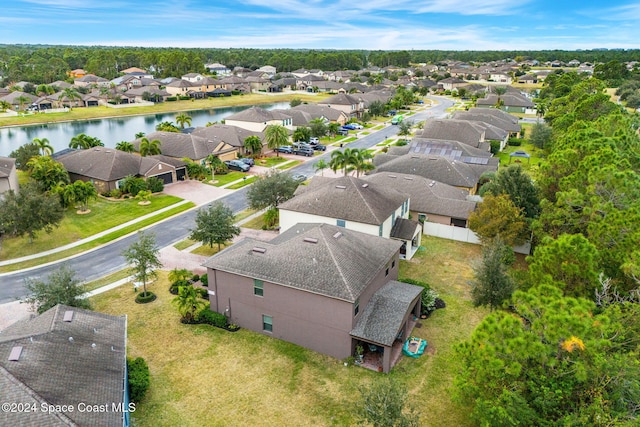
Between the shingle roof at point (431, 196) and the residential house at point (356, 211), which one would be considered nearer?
the residential house at point (356, 211)

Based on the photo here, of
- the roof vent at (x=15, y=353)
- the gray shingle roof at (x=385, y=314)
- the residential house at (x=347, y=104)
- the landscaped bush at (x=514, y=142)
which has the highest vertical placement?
the residential house at (x=347, y=104)

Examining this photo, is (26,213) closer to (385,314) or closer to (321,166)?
(385,314)

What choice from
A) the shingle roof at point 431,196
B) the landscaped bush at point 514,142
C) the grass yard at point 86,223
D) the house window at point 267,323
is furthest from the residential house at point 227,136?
the landscaped bush at point 514,142

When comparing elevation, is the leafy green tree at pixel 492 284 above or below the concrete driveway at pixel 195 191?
above

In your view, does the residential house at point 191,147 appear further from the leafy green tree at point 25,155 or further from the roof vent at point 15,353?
the roof vent at point 15,353

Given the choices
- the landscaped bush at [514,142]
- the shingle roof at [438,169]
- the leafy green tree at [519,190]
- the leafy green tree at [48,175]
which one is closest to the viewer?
the leafy green tree at [519,190]

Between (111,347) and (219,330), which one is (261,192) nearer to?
(219,330)

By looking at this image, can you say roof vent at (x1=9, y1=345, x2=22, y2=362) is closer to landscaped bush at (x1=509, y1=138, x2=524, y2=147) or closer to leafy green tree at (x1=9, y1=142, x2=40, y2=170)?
leafy green tree at (x1=9, y1=142, x2=40, y2=170)

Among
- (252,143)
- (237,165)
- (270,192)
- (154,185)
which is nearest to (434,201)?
(270,192)
